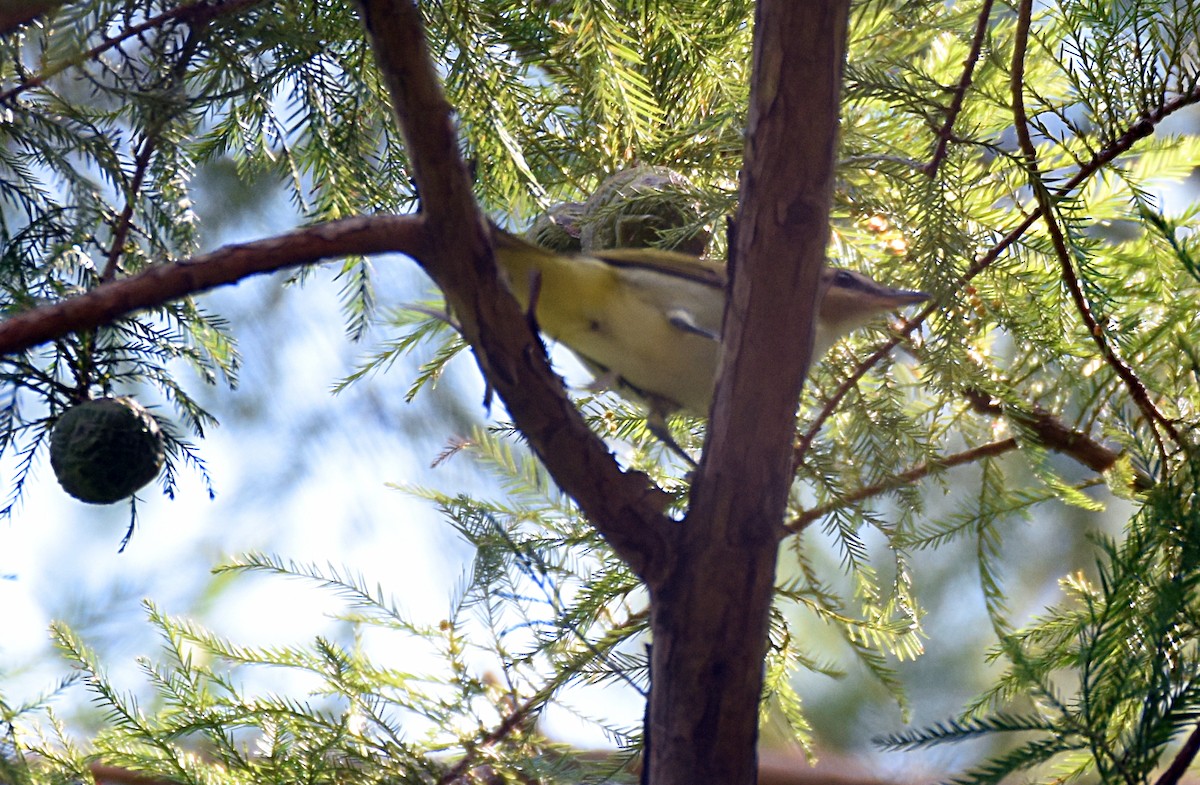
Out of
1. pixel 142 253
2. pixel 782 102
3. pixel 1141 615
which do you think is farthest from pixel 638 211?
pixel 1141 615

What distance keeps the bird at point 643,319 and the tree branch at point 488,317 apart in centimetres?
30

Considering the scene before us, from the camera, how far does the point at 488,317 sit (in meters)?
0.81

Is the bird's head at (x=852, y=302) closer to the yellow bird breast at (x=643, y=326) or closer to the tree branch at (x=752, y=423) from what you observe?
the yellow bird breast at (x=643, y=326)

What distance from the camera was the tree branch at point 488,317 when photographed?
0.74m

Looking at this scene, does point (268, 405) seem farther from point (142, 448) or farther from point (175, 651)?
point (142, 448)

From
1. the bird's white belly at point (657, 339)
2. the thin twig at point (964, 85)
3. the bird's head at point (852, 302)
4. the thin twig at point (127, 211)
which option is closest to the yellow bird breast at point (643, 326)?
the bird's white belly at point (657, 339)

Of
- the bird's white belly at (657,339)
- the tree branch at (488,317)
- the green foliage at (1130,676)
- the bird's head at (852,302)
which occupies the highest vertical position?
the bird's head at (852,302)

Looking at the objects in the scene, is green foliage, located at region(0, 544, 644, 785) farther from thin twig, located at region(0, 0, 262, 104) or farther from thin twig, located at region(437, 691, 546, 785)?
thin twig, located at region(0, 0, 262, 104)

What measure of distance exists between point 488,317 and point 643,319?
43 cm

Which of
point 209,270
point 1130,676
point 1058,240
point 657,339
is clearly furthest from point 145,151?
point 1130,676

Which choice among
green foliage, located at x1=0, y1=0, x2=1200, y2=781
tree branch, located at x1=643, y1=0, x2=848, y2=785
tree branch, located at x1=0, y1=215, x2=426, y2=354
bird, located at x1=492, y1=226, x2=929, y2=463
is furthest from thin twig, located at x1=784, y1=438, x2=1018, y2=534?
tree branch, located at x1=0, y1=215, x2=426, y2=354

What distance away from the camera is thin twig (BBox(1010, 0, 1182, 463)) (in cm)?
107

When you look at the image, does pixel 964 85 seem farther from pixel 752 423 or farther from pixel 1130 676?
pixel 1130 676

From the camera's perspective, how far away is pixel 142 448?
1010 millimetres
